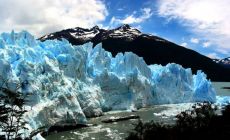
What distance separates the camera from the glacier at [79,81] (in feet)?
88.4

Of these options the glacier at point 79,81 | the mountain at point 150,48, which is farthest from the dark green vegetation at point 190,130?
the mountain at point 150,48

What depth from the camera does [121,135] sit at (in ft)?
85.3

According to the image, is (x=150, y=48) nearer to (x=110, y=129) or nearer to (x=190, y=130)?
(x=110, y=129)

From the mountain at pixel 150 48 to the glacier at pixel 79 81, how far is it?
67674 mm

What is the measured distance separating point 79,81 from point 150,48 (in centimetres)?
8603

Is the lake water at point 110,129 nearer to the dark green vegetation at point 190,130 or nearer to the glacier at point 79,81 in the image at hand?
the glacier at point 79,81

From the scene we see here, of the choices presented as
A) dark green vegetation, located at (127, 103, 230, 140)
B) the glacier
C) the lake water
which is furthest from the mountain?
dark green vegetation, located at (127, 103, 230, 140)

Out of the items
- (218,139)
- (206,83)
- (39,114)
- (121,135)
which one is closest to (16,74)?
(39,114)

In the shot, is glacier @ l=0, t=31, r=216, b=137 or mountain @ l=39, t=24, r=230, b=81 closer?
glacier @ l=0, t=31, r=216, b=137

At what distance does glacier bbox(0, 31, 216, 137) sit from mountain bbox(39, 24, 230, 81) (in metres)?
67.7

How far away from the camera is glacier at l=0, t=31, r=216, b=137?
26.9 m

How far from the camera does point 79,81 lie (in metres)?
33.6

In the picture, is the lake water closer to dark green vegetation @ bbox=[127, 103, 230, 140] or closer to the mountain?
dark green vegetation @ bbox=[127, 103, 230, 140]

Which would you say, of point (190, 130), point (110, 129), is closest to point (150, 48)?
point (110, 129)
